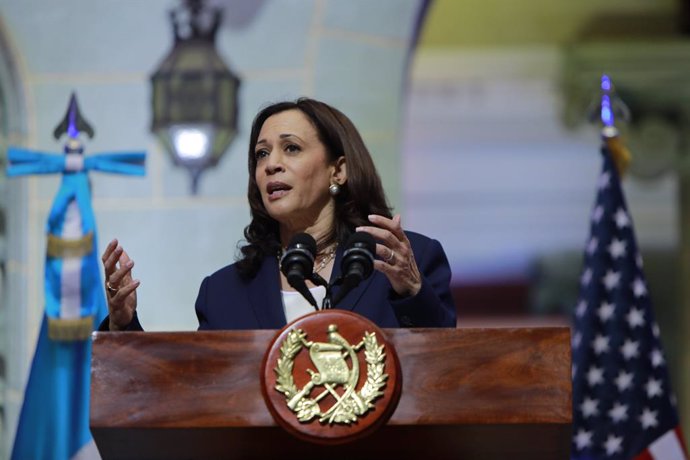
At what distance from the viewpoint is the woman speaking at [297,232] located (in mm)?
3074

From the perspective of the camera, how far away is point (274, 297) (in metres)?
3.18

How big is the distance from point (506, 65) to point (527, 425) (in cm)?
855

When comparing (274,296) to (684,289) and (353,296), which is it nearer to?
(353,296)

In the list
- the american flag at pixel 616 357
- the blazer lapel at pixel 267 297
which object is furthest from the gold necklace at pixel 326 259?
the american flag at pixel 616 357

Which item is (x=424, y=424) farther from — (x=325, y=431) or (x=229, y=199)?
(x=229, y=199)

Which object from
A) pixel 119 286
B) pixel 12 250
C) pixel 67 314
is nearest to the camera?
pixel 119 286

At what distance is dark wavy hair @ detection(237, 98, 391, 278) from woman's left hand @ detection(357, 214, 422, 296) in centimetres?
49

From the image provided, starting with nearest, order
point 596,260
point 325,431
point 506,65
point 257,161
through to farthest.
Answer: point 325,431, point 257,161, point 596,260, point 506,65

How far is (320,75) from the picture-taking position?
5.54 meters

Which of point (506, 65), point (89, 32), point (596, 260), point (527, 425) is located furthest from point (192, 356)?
point (506, 65)

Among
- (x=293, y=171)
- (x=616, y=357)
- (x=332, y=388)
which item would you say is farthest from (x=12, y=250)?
(x=332, y=388)

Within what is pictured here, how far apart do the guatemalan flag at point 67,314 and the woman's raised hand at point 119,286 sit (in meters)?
1.43

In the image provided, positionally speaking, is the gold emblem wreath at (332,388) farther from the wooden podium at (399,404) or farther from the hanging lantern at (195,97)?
the hanging lantern at (195,97)

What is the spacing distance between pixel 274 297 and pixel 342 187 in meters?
0.38
